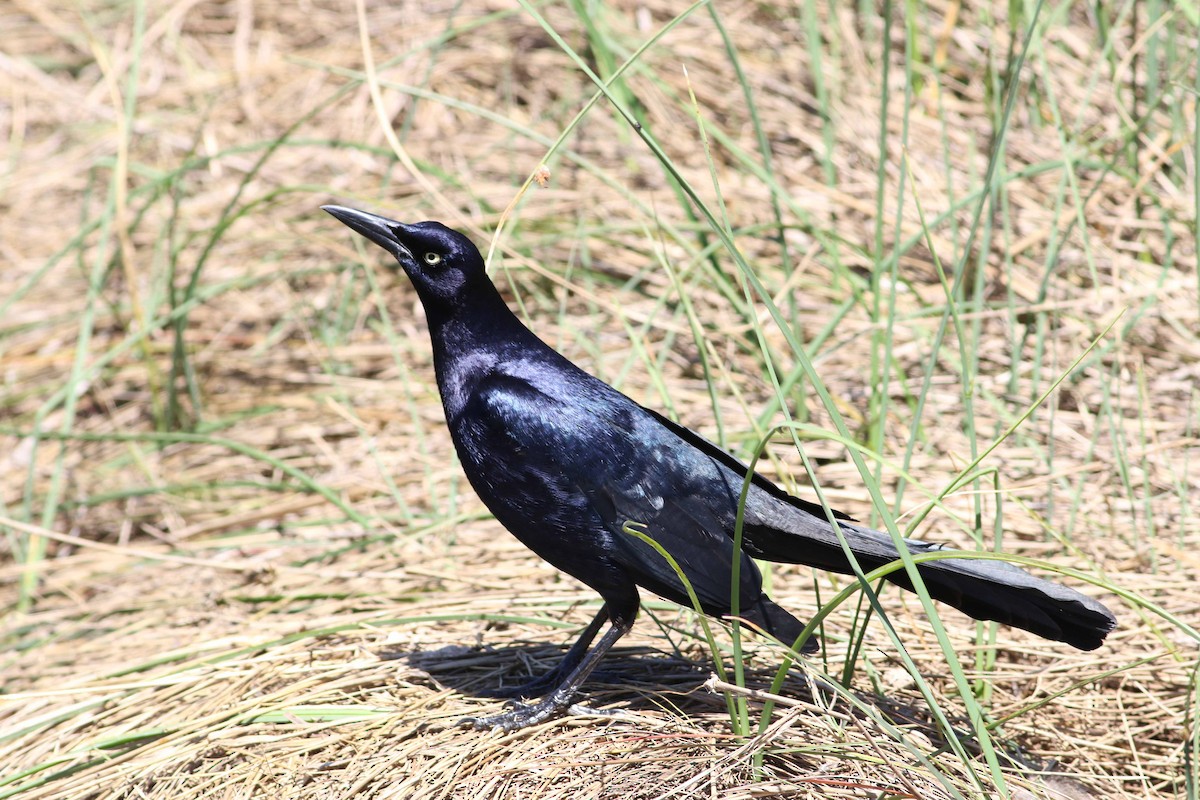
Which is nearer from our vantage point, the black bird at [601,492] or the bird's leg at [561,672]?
the black bird at [601,492]

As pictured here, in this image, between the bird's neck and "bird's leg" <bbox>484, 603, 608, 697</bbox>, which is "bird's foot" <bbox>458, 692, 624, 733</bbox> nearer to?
"bird's leg" <bbox>484, 603, 608, 697</bbox>

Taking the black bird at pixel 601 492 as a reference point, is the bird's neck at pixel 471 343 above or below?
above

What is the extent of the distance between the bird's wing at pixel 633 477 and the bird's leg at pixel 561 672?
314 millimetres

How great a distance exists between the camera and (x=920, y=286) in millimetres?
4746

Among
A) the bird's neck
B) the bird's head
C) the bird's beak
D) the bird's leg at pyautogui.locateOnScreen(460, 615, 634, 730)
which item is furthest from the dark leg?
the bird's beak

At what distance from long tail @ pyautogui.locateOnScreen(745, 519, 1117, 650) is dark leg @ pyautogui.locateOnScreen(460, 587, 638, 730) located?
447 mm

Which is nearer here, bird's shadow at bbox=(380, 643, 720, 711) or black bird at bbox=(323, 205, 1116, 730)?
black bird at bbox=(323, 205, 1116, 730)

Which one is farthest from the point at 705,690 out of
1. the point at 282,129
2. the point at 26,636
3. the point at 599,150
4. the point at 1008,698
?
the point at 282,129

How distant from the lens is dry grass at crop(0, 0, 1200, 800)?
2.69 metres

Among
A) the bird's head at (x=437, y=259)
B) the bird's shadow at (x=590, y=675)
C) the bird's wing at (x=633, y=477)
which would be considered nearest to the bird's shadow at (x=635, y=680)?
the bird's shadow at (x=590, y=675)

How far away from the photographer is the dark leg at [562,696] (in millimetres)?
2654

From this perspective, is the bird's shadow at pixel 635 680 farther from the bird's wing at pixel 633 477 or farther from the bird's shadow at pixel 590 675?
the bird's wing at pixel 633 477

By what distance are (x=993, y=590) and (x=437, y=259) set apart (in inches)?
61.8

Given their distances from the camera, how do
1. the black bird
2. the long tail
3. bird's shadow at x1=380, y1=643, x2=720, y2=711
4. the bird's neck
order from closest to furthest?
the long tail < the black bird < bird's shadow at x1=380, y1=643, x2=720, y2=711 < the bird's neck
